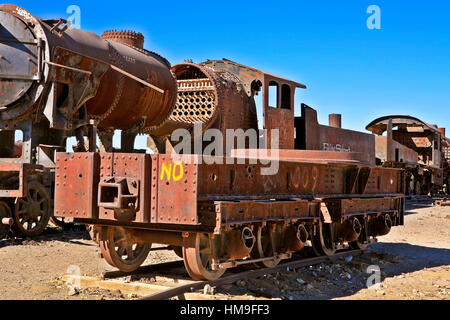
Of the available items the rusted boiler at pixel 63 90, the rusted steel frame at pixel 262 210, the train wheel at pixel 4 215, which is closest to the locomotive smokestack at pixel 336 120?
the rusted steel frame at pixel 262 210

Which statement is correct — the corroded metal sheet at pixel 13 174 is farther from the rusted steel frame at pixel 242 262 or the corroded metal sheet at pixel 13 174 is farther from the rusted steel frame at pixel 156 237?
the rusted steel frame at pixel 242 262

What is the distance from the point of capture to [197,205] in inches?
238

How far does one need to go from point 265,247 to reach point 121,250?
2.08 meters

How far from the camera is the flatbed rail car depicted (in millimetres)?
5891

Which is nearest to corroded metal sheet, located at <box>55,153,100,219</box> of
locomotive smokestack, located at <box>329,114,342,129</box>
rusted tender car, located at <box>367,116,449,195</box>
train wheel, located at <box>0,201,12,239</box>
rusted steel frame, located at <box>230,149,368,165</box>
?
rusted steel frame, located at <box>230,149,368,165</box>

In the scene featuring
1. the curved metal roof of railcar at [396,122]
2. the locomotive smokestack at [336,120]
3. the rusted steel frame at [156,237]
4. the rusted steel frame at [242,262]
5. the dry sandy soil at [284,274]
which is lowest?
the dry sandy soil at [284,274]

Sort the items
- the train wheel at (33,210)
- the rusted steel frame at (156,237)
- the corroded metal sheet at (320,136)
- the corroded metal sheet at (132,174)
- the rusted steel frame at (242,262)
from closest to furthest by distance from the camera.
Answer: the corroded metal sheet at (132,174)
the rusted steel frame at (242,262)
the rusted steel frame at (156,237)
the corroded metal sheet at (320,136)
the train wheel at (33,210)

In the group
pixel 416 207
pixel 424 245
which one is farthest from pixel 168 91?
pixel 416 207

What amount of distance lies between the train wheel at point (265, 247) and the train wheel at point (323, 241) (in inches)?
55.3

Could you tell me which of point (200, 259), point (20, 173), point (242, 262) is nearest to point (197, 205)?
point (200, 259)

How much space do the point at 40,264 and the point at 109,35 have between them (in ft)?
14.3

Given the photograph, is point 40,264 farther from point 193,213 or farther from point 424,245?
point 424,245

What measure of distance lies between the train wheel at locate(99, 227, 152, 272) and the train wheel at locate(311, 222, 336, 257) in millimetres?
2939

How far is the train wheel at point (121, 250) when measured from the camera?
6770mm
